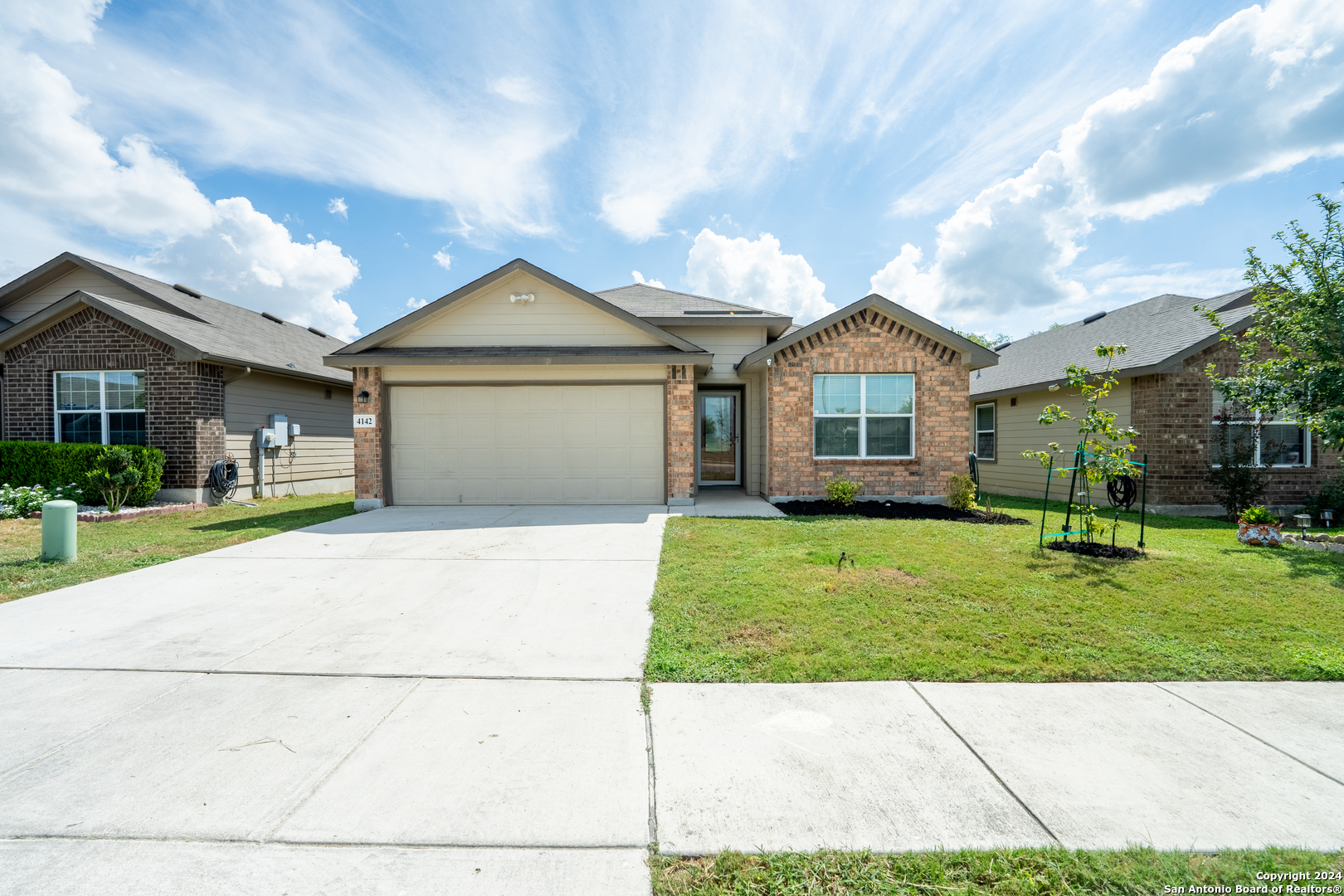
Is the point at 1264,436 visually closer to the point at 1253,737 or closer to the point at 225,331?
the point at 1253,737

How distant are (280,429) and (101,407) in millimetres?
3194

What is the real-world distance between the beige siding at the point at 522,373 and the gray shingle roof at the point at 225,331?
4.45 metres

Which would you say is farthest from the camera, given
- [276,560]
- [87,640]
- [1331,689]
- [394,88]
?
[394,88]

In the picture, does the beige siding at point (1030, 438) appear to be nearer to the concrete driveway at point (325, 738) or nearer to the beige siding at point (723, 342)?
the beige siding at point (723, 342)

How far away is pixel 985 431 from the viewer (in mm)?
16109

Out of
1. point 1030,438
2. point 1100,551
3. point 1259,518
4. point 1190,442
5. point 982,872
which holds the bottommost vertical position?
point 982,872

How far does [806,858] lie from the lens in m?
2.12

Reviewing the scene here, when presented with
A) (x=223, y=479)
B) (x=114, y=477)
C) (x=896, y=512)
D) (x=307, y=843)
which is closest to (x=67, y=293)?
(x=114, y=477)

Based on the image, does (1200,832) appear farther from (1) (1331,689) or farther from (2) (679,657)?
(2) (679,657)

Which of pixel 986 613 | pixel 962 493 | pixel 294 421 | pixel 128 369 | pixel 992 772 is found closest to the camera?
pixel 992 772

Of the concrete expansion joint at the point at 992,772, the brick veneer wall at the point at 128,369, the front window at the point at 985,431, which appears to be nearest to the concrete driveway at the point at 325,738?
the concrete expansion joint at the point at 992,772

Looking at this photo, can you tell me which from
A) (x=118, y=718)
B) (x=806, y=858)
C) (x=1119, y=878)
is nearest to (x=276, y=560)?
(x=118, y=718)

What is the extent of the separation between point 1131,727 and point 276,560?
8055mm

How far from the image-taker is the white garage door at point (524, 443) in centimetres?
1099
